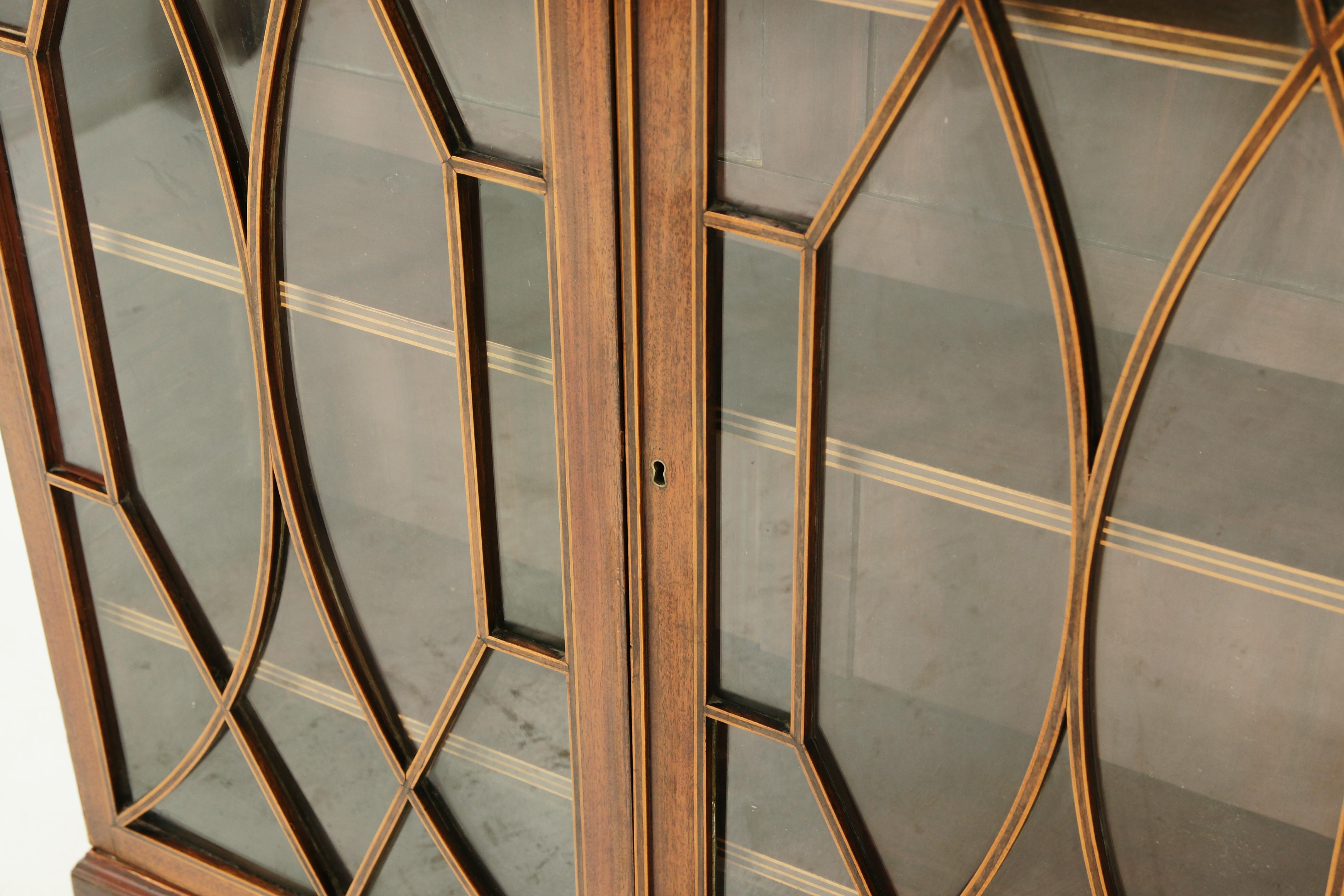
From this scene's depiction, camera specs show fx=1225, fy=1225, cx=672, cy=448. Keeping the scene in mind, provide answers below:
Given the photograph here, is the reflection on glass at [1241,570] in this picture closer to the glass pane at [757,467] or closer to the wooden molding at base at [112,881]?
the glass pane at [757,467]

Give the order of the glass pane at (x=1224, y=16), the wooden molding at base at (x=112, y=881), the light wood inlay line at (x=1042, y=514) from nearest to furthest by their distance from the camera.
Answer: the glass pane at (x=1224, y=16)
the light wood inlay line at (x=1042, y=514)
the wooden molding at base at (x=112, y=881)

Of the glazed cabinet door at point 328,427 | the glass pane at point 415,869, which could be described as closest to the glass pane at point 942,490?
the glazed cabinet door at point 328,427

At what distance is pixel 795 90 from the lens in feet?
2.04

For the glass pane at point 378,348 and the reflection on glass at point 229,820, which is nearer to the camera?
the glass pane at point 378,348

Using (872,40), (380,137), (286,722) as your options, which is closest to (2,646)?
(286,722)

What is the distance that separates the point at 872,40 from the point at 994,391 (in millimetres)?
191

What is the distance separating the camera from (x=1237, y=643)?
0.65 metres

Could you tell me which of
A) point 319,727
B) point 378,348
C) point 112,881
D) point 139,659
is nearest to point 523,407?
point 378,348

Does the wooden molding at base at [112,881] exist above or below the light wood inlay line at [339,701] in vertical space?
below

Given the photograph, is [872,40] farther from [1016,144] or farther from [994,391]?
[994,391]

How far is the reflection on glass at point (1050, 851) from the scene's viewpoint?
0.74 m

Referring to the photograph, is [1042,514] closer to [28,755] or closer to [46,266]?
[46,266]

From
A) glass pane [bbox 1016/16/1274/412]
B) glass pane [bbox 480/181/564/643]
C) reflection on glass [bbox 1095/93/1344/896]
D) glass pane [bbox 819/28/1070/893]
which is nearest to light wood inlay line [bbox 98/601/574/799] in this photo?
glass pane [bbox 480/181/564/643]

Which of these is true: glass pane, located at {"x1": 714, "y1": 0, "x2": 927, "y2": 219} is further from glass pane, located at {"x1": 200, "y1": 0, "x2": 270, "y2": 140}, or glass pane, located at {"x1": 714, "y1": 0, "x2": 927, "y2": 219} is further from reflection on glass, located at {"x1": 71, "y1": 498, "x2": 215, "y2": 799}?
reflection on glass, located at {"x1": 71, "y1": 498, "x2": 215, "y2": 799}
